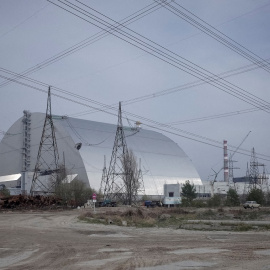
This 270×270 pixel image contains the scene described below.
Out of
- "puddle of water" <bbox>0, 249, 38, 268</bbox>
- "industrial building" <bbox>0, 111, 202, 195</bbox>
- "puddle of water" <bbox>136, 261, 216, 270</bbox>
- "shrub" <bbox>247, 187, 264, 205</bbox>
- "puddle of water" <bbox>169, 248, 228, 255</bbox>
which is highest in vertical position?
"industrial building" <bbox>0, 111, 202, 195</bbox>

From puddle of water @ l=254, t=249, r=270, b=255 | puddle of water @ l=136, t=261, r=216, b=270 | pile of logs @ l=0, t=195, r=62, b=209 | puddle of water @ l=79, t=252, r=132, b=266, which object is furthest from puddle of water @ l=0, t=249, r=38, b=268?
pile of logs @ l=0, t=195, r=62, b=209

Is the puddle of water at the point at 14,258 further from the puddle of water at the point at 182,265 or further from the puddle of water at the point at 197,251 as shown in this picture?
the puddle of water at the point at 197,251

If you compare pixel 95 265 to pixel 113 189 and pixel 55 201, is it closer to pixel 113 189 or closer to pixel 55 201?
pixel 55 201

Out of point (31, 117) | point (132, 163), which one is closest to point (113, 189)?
point (132, 163)

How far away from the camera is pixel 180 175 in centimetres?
10756

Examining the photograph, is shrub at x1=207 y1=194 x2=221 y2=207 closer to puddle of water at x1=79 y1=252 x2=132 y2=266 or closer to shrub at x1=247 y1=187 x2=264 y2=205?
shrub at x1=247 y1=187 x2=264 y2=205

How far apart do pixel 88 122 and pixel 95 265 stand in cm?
8644

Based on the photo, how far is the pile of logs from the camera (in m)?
54.5

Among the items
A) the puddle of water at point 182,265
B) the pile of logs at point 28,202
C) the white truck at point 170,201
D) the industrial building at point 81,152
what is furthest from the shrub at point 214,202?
the puddle of water at point 182,265

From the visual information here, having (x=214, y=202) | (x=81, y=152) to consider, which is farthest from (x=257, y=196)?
(x=81, y=152)

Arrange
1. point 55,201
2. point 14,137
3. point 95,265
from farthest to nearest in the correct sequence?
point 14,137, point 55,201, point 95,265

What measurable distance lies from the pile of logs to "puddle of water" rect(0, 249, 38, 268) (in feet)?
137

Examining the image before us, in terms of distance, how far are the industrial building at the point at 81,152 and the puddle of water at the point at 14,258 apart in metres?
66.9

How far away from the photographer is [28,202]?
57.0 meters
